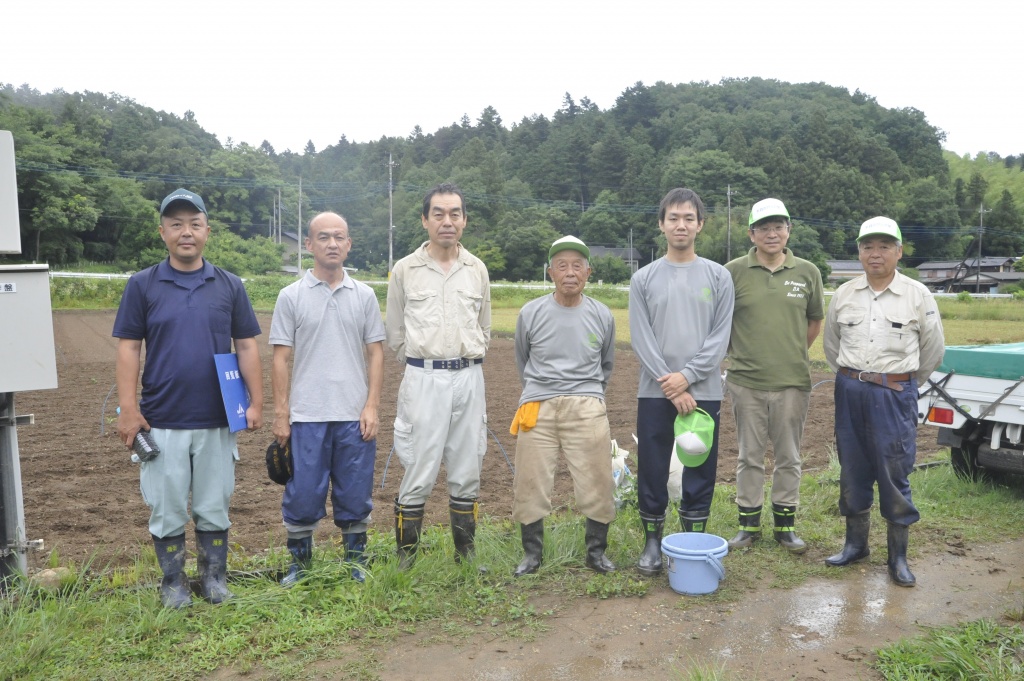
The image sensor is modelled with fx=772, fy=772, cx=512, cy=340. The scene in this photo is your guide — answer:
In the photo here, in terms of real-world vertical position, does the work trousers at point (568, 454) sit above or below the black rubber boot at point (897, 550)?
above

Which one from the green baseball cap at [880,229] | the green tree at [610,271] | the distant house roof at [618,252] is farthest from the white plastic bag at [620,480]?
the distant house roof at [618,252]

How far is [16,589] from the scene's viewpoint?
11.6 ft

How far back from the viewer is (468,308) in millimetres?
3959

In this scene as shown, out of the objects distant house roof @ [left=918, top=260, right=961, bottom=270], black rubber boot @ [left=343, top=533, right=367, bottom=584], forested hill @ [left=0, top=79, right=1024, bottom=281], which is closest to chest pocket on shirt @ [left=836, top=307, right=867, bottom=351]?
black rubber boot @ [left=343, top=533, right=367, bottom=584]

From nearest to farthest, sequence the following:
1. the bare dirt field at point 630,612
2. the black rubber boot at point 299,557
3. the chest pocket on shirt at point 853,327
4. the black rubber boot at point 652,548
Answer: the bare dirt field at point 630,612 < the black rubber boot at point 299,557 < the black rubber boot at point 652,548 < the chest pocket on shirt at point 853,327

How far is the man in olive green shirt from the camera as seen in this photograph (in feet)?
14.3

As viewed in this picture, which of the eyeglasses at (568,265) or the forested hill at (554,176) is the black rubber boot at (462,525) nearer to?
the eyeglasses at (568,265)

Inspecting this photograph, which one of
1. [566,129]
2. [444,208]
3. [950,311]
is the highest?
[566,129]

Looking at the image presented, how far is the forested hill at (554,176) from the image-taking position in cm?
4281

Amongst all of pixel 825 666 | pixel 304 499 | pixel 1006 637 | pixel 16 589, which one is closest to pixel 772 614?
pixel 825 666

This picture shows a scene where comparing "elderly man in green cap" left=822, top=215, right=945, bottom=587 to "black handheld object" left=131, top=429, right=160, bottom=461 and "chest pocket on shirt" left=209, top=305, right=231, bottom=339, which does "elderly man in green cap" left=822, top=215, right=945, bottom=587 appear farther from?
"black handheld object" left=131, top=429, right=160, bottom=461

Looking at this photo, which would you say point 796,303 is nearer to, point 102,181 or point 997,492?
point 997,492

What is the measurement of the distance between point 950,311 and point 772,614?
1101 inches

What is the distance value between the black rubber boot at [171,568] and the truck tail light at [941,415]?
4889 millimetres
